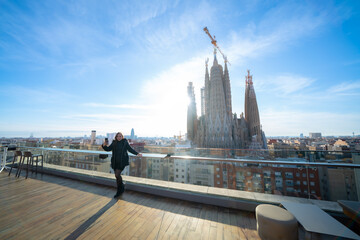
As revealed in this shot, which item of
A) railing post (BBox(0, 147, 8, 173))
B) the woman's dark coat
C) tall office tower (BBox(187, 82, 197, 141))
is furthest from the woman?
tall office tower (BBox(187, 82, 197, 141))

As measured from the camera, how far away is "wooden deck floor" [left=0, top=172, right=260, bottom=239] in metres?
2.02

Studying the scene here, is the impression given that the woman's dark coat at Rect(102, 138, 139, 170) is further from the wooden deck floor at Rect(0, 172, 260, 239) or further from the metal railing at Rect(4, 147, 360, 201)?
the wooden deck floor at Rect(0, 172, 260, 239)

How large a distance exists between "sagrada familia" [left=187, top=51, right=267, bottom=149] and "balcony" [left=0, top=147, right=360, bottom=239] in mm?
42469

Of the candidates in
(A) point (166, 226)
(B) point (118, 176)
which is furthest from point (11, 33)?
(A) point (166, 226)

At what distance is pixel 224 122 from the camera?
1811 inches

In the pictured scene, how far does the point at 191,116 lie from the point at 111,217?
5978 cm

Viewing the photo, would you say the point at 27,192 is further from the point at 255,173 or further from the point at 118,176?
the point at 255,173

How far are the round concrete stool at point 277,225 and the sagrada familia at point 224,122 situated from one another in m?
44.0

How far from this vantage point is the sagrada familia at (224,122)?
4541 centimetres

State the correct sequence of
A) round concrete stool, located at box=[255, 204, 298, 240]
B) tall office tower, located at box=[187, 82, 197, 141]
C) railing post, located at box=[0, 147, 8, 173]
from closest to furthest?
round concrete stool, located at box=[255, 204, 298, 240] → railing post, located at box=[0, 147, 8, 173] → tall office tower, located at box=[187, 82, 197, 141]

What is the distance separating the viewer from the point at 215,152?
4016 mm

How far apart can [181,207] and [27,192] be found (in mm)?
4250

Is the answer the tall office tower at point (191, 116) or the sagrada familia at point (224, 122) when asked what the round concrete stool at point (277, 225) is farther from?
the tall office tower at point (191, 116)

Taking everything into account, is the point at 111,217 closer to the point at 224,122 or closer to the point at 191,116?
the point at 224,122
